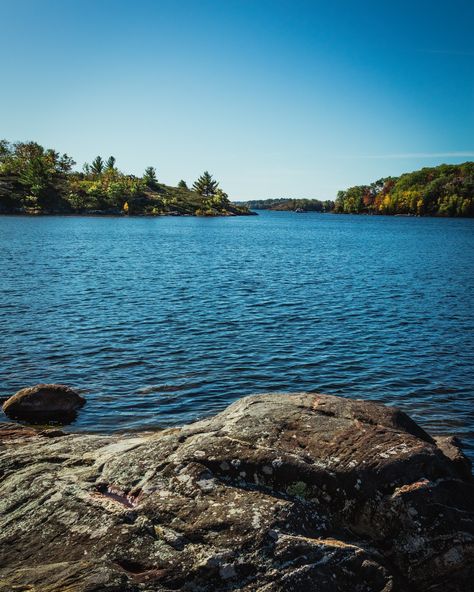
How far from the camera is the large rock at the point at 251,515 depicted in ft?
24.2

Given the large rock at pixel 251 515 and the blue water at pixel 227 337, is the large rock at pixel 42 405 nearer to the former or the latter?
the blue water at pixel 227 337

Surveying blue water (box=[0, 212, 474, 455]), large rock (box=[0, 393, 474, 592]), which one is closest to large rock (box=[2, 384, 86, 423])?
blue water (box=[0, 212, 474, 455])

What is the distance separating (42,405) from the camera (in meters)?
17.7

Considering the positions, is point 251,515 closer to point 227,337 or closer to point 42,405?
point 42,405

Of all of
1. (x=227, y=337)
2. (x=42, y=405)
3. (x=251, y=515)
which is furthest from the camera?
(x=227, y=337)

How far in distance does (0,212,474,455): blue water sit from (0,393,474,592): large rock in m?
7.89

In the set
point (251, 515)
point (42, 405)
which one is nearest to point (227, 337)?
point (42, 405)

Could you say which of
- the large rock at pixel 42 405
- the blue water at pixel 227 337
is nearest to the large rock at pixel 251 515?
the large rock at pixel 42 405

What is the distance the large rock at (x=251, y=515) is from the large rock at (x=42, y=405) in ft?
24.1

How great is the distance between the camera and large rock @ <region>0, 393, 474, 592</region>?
7371mm

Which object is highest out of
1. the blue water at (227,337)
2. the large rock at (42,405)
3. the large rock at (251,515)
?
the large rock at (251,515)

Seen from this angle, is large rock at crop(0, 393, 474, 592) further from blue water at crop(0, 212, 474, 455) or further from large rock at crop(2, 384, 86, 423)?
blue water at crop(0, 212, 474, 455)

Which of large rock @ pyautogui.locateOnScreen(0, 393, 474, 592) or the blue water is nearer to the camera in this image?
large rock @ pyautogui.locateOnScreen(0, 393, 474, 592)

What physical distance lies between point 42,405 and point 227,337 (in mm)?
13080
